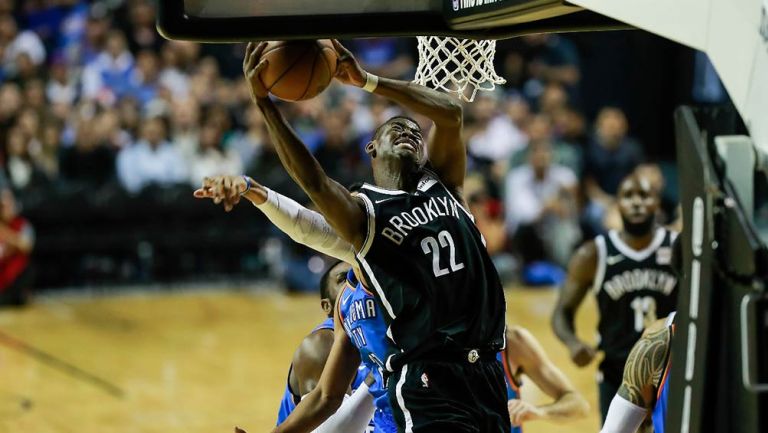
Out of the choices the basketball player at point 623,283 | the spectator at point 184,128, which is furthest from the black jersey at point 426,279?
the spectator at point 184,128

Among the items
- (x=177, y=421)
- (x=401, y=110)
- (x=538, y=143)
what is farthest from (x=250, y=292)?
(x=177, y=421)

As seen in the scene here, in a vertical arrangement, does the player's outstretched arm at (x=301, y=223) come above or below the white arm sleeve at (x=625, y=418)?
above

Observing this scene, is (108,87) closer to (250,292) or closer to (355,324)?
(250,292)

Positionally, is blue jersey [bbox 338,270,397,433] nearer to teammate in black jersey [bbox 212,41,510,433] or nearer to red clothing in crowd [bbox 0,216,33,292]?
teammate in black jersey [bbox 212,41,510,433]

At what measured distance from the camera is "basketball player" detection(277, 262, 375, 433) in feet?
14.4

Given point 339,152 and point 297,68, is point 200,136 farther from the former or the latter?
point 297,68

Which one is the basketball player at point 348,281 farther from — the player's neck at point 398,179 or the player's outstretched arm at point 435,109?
the player's outstretched arm at point 435,109

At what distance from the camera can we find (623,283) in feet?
20.3

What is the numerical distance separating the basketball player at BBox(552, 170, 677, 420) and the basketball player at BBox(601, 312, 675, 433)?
1.95 metres

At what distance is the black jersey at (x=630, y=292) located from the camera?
609 centimetres

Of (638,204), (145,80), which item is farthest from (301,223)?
(145,80)

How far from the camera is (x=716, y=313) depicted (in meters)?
3.01

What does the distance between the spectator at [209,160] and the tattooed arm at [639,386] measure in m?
9.30

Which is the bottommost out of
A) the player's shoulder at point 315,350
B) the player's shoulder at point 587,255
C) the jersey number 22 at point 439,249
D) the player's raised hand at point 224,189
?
the player's shoulder at point 315,350
